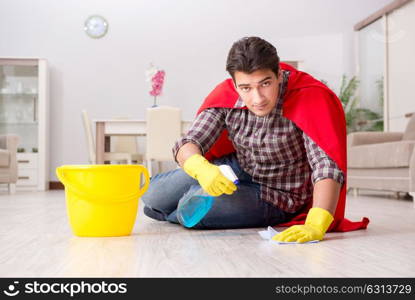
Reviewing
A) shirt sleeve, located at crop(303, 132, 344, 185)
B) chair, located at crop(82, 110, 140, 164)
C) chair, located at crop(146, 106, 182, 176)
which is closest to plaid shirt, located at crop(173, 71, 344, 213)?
shirt sleeve, located at crop(303, 132, 344, 185)

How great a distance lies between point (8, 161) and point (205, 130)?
12.0 ft

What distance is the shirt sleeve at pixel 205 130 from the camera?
71.0 inches

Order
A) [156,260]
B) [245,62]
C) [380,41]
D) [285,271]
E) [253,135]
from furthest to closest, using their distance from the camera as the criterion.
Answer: [380,41], [253,135], [245,62], [156,260], [285,271]

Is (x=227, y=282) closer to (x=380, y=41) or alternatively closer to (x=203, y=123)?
(x=203, y=123)

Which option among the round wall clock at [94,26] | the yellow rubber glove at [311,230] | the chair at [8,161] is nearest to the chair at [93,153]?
the chair at [8,161]

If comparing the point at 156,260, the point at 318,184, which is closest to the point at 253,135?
the point at 318,184

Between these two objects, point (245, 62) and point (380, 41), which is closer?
point (245, 62)

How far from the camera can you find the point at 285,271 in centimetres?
114

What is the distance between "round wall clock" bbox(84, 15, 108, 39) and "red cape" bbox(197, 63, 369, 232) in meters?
4.57

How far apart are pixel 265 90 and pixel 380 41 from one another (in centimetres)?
461

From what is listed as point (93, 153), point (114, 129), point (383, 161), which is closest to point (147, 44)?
point (93, 153)

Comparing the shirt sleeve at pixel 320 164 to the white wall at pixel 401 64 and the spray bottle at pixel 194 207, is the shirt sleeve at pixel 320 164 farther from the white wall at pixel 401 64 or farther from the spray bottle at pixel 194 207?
the white wall at pixel 401 64

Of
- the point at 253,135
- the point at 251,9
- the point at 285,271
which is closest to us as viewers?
the point at 285,271

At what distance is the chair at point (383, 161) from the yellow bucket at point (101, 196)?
7.22 feet
